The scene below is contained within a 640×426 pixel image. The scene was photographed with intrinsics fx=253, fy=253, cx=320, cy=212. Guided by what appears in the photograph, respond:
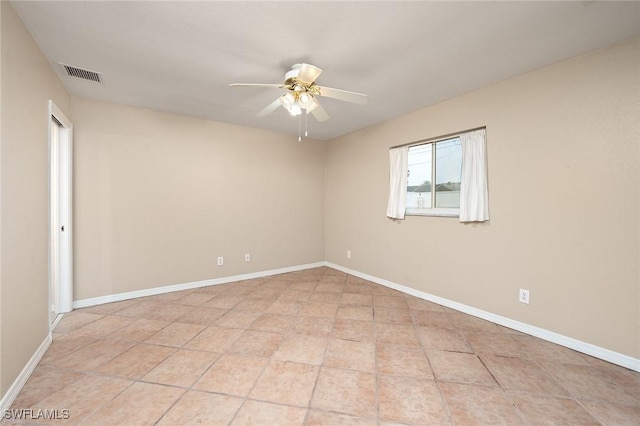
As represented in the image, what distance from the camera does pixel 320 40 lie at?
1887 millimetres

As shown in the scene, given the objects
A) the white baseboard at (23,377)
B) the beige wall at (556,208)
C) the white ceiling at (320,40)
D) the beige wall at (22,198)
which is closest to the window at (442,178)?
the beige wall at (556,208)

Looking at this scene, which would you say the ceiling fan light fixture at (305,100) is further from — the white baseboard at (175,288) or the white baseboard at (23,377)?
the white baseboard at (175,288)

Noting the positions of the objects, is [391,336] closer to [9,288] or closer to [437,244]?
[437,244]

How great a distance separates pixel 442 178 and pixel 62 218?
4402 mm

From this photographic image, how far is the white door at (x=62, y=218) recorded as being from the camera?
2684 millimetres

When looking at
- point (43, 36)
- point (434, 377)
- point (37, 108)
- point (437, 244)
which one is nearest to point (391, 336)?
point (434, 377)

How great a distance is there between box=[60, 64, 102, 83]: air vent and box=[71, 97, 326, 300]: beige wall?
2.12ft

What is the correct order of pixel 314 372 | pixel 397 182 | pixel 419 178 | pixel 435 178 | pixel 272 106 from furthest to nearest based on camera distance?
pixel 397 182, pixel 419 178, pixel 435 178, pixel 272 106, pixel 314 372

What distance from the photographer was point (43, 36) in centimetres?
188

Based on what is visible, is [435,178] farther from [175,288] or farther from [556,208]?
[175,288]

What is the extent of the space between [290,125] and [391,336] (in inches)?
125

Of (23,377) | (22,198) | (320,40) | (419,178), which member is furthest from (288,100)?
(23,377)

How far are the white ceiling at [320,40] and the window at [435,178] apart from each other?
710 millimetres

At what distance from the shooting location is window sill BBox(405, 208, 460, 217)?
301 centimetres
